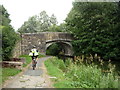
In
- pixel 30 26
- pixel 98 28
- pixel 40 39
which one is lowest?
pixel 40 39

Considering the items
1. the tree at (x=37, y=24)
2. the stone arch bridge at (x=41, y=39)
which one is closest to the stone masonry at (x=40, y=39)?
the stone arch bridge at (x=41, y=39)

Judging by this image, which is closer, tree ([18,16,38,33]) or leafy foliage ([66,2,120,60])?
leafy foliage ([66,2,120,60])

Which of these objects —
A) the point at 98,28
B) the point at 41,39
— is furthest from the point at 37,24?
the point at 98,28

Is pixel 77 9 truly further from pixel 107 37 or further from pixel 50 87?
pixel 50 87

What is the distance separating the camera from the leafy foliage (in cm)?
1538

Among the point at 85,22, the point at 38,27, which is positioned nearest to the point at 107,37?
the point at 85,22

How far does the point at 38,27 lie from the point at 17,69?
30643 mm

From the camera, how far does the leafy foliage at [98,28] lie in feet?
50.5

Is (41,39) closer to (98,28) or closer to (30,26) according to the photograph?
(98,28)

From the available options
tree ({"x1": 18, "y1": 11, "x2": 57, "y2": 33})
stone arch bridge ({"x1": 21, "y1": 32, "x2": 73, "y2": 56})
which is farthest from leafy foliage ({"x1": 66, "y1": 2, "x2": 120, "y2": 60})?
tree ({"x1": 18, "y1": 11, "x2": 57, "y2": 33})

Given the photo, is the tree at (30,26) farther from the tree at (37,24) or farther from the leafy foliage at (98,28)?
the leafy foliage at (98,28)

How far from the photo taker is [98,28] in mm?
16516

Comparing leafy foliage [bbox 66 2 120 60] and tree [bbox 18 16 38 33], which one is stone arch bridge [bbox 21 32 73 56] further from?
tree [bbox 18 16 38 33]

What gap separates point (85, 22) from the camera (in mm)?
17750
